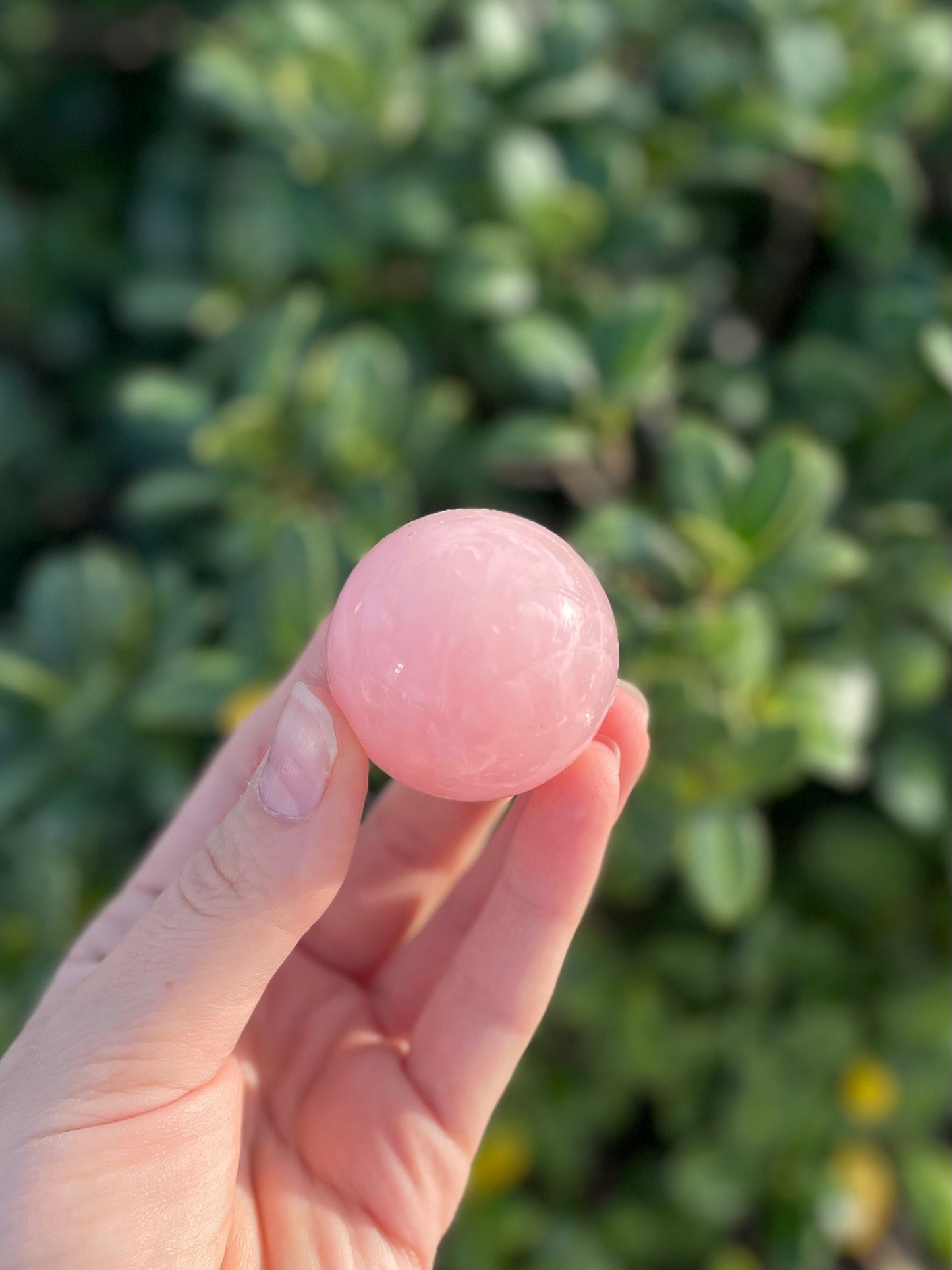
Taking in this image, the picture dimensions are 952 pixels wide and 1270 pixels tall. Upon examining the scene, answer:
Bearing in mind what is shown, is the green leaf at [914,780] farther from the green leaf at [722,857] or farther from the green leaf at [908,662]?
the green leaf at [722,857]

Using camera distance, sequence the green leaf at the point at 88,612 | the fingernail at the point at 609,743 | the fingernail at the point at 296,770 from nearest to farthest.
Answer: the fingernail at the point at 296,770 → the fingernail at the point at 609,743 → the green leaf at the point at 88,612

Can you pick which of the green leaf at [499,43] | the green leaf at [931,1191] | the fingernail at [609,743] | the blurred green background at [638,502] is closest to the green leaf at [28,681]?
the blurred green background at [638,502]

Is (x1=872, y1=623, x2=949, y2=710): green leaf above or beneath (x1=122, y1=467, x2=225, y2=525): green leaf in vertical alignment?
beneath

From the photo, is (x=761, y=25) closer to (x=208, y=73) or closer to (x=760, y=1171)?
(x=208, y=73)

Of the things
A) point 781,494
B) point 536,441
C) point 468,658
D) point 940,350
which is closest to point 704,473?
point 781,494

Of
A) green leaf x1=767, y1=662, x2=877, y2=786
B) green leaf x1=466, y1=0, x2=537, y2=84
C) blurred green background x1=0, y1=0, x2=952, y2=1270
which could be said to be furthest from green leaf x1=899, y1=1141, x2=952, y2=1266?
green leaf x1=466, y1=0, x2=537, y2=84

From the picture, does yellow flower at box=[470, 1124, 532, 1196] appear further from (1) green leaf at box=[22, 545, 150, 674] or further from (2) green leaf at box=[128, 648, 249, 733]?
(1) green leaf at box=[22, 545, 150, 674]

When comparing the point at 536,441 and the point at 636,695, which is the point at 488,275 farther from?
the point at 636,695
